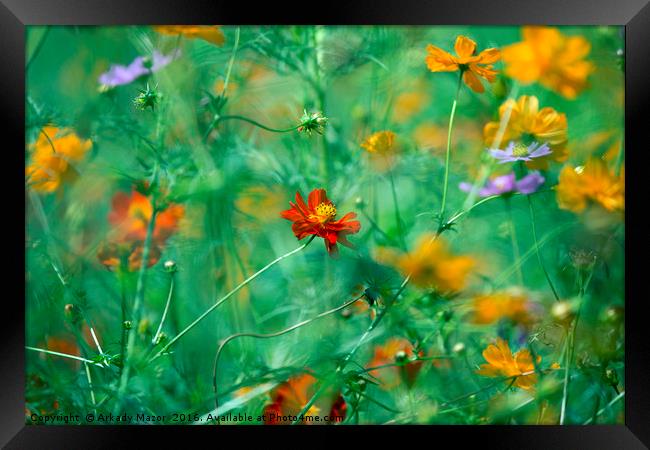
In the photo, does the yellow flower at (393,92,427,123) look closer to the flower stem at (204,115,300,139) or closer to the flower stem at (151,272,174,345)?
the flower stem at (204,115,300,139)

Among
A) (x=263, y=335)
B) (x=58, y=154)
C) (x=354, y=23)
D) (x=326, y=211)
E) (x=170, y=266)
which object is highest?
(x=354, y=23)

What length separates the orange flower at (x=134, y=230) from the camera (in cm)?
123

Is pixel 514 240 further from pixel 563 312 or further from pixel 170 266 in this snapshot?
pixel 170 266

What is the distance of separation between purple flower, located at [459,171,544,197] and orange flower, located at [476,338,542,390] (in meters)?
0.29

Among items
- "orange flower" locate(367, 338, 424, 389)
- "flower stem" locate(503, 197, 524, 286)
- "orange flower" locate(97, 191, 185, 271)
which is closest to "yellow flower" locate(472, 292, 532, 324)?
"flower stem" locate(503, 197, 524, 286)

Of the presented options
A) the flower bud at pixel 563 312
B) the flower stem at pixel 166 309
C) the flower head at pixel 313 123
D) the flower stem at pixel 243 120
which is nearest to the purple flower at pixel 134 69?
→ the flower stem at pixel 243 120

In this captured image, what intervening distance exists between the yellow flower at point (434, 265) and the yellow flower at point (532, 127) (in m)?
0.23

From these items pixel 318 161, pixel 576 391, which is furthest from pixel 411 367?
pixel 318 161

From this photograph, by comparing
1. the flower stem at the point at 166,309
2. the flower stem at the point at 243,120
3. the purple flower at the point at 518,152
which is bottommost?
the flower stem at the point at 166,309

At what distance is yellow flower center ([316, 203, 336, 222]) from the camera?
3.97ft

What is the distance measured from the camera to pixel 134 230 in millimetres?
1230

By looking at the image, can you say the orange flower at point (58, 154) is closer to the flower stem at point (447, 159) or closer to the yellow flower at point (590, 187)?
the flower stem at point (447, 159)

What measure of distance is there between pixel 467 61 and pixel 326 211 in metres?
0.40

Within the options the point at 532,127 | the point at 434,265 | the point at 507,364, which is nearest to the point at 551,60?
the point at 532,127
